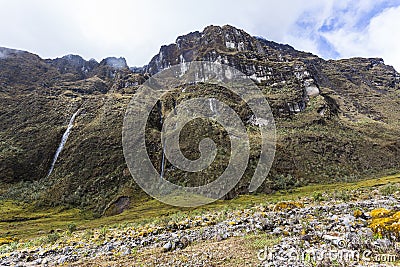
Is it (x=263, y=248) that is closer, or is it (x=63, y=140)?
(x=263, y=248)

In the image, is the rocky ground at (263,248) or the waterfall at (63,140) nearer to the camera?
the rocky ground at (263,248)

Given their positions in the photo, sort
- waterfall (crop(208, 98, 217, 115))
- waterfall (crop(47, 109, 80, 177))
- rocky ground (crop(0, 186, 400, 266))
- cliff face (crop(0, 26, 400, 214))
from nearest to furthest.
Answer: rocky ground (crop(0, 186, 400, 266)) < cliff face (crop(0, 26, 400, 214)) < waterfall (crop(47, 109, 80, 177)) < waterfall (crop(208, 98, 217, 115))

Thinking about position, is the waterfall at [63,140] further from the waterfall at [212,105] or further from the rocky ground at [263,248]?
the rocky ground at [263,248]

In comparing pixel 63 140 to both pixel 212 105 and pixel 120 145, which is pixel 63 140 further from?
pixel 212 105

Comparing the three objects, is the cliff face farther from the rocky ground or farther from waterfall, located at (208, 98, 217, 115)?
the rocky ground

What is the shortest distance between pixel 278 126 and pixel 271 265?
139 meters

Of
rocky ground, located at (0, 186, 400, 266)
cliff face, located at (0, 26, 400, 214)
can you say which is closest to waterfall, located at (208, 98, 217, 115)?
cliff face, located at (0, 26, 400, 214)

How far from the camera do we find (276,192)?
91.9 m

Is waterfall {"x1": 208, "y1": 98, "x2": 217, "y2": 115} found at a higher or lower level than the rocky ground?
higher

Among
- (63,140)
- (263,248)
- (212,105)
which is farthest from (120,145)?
(263,248)

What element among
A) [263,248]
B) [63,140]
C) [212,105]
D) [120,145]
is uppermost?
[212,105]

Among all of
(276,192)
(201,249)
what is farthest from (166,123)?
(201,249)

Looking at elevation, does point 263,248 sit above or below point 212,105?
below

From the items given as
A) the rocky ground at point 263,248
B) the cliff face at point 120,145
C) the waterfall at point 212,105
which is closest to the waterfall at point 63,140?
the cliff face at point 120,145
